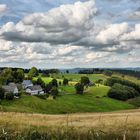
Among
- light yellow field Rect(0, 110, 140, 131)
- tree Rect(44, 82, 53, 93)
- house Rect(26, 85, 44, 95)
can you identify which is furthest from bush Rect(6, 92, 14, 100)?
light yellow field Rect(0, 110, 140, 131)

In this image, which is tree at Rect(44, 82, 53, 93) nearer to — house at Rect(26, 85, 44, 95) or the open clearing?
house at Rect(26, 85, 44, 95)

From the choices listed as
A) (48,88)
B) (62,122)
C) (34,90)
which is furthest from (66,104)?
(62,122)

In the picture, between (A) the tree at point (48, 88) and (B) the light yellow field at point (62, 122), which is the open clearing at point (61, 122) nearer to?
(B) the light yellow field at point (62, 122)

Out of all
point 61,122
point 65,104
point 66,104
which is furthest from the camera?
point 66,104

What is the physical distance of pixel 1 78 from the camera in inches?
7785

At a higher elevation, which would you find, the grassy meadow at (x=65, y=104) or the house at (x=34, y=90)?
the house at (x=34, y=90)

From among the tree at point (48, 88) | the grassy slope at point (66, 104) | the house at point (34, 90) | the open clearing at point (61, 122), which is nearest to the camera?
the open clearing at point (61, 122)

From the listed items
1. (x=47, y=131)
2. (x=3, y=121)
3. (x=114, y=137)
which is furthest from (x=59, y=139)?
(x=3, y=121)

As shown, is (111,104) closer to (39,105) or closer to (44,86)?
(39,105)

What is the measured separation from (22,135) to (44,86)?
187268 mm

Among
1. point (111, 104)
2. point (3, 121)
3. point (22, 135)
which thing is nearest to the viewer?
point (22, 135)

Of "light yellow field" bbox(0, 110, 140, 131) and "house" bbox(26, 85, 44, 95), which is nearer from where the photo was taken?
"light yellow field" bbox(0, 110, 140, 131)

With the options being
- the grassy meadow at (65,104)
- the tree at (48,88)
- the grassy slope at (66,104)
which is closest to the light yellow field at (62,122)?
the grassy meadow at (65,104)

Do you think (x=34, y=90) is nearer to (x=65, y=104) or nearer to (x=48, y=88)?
(x=48, y=88)
